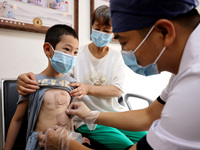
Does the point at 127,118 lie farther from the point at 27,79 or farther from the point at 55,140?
the point at 27,79

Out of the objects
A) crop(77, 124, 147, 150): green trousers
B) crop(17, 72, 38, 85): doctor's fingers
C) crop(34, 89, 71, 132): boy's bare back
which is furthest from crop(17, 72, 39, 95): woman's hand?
crop(77, 124, 147, 150): green trousers

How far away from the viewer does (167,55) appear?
0.74m

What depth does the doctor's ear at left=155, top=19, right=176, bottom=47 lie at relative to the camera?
2.15 feet

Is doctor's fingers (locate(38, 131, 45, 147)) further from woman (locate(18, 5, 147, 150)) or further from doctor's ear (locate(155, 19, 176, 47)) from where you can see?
doctor's ear (locate(155, 19, 176, 47))

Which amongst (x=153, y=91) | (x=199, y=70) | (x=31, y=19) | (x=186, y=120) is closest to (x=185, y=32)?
(x=199, y=70)

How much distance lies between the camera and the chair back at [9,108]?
1299 mm

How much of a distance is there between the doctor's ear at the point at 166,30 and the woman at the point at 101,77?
78cm

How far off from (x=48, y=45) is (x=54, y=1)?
2.81 feet

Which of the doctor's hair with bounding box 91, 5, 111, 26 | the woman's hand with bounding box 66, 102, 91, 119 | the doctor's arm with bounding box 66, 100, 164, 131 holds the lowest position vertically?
the doctor's arm with bounding box 66, 100, 164, 131

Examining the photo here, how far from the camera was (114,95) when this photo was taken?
1.51 meters

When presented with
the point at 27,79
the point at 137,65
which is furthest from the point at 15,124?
the point at 137,65

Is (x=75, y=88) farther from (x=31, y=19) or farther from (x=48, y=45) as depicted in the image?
(x=31, y=19)

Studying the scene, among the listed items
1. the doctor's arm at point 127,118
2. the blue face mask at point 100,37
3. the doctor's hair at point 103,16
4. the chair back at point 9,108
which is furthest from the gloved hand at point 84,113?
the doctor's hair at point 103,16

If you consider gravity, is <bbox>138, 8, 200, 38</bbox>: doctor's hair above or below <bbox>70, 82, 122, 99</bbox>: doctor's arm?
above
